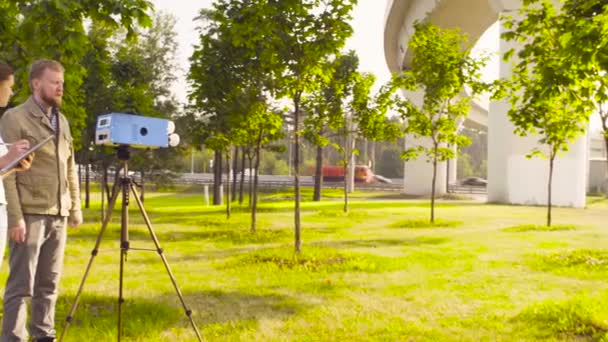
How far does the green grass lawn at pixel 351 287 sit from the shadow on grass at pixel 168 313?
0.07ft

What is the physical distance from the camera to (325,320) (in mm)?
6891

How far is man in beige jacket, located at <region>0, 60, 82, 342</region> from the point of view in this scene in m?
4.58

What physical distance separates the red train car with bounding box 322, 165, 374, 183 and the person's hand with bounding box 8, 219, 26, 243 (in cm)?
6147

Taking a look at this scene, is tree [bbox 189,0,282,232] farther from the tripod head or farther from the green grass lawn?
the tripod head

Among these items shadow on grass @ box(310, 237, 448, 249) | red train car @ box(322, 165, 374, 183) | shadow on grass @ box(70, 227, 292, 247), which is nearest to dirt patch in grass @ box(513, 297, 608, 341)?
shadow on grass @ box(310, 237, 448, 249)

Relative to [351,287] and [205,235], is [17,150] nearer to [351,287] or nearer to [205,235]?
[351,287]

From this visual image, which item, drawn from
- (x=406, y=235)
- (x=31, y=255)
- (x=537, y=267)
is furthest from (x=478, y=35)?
(x=31, y=255)

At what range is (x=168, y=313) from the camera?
7.00 m

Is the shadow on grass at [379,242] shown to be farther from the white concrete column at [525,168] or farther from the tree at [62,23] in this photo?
the white concrete column at [525,168]

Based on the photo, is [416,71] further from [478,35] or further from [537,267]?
[478,35]

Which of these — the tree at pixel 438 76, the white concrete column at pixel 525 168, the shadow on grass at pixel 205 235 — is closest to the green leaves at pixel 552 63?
the shadow on grass at pixel 205 235

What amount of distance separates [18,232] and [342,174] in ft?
211

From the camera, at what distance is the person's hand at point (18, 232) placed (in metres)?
4.23

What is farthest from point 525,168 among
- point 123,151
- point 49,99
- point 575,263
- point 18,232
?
point 18,232
